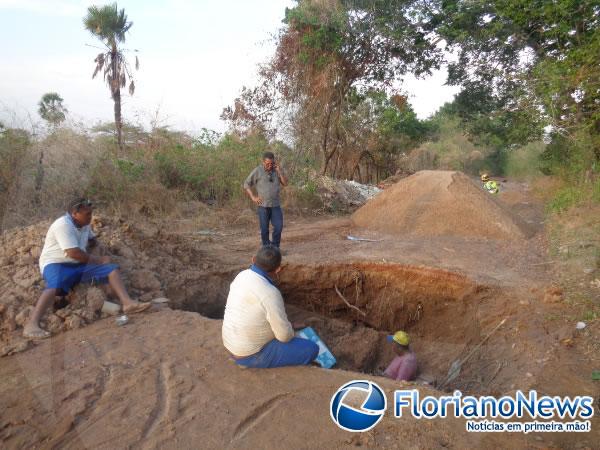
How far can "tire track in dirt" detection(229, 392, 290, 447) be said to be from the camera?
2.38m

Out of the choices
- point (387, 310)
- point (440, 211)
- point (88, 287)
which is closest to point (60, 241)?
point (88, 287)

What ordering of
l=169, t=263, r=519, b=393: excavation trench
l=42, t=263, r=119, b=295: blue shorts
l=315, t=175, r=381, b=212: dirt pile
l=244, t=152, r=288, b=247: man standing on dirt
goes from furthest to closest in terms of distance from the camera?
l=315, t=175, r=381, b=212: dirt pile → l=244, t=152, r=288, b=247: man standing on dirt → l=169, t=263, r=519, b=393: excavation trench → l=42, t=263, r=119, b=295: blue shorts

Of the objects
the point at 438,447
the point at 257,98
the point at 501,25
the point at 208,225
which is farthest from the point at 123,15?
the point at 438,447

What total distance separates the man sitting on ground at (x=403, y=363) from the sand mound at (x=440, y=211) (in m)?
3.85

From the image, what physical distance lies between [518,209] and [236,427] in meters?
11.4

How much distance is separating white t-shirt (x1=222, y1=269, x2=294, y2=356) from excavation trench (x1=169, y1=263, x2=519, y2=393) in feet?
6.41

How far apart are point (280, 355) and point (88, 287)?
220cm

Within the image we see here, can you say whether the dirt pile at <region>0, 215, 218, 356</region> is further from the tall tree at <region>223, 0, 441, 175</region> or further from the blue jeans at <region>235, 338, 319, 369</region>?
the tall tree at <region>223, 0, 441, 175</region>

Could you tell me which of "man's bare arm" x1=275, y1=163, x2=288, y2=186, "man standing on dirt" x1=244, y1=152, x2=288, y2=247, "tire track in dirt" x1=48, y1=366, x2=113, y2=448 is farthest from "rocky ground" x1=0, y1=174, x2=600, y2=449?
"man's bare arm" x1=275, y1=163, x2=288, y2=186

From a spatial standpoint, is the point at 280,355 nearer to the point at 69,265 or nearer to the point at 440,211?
the point at 69,265

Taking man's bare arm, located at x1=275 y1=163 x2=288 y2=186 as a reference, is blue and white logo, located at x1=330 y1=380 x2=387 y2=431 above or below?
below

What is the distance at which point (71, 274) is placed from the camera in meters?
3.90

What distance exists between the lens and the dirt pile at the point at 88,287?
368 cm

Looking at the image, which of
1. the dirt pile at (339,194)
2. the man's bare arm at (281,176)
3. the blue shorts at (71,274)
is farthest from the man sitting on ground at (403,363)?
the dirt pile at (339,194)
